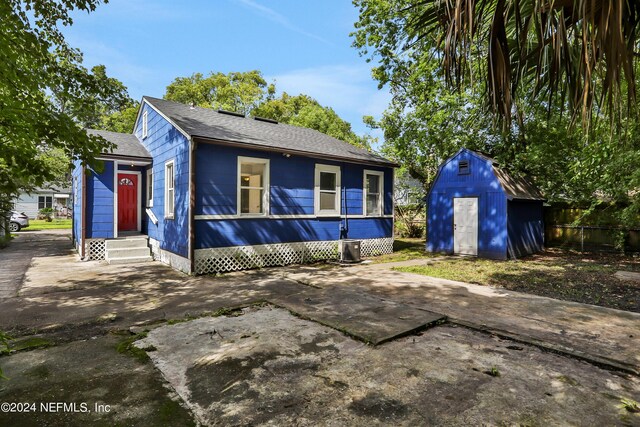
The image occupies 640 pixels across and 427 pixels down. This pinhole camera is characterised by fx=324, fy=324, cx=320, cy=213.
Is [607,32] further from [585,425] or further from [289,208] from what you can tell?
[289,208]

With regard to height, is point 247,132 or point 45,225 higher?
point 247,132

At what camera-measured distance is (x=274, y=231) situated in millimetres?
9789

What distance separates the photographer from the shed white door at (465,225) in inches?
468

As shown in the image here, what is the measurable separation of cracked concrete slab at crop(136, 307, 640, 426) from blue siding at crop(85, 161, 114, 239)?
802cm

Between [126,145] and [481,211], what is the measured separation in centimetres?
1309

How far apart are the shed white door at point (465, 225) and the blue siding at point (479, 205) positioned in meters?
0.14

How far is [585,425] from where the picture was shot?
244 cm

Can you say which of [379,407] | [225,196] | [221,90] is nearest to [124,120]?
[221,90]

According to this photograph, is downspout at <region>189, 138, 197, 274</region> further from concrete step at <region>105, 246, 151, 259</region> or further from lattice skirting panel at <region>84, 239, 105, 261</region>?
lattice skirting panel at <region>84, 239, 105, 261</region>

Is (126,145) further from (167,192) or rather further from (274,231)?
(274,231)

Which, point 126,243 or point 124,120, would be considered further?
point 124,120

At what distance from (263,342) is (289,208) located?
6.36 meters

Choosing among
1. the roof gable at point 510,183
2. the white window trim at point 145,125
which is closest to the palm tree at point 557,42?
the roof gable at point 510,183

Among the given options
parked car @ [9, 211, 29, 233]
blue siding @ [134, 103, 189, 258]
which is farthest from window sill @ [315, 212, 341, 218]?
parked car @ [9, 211, 29, 233]
